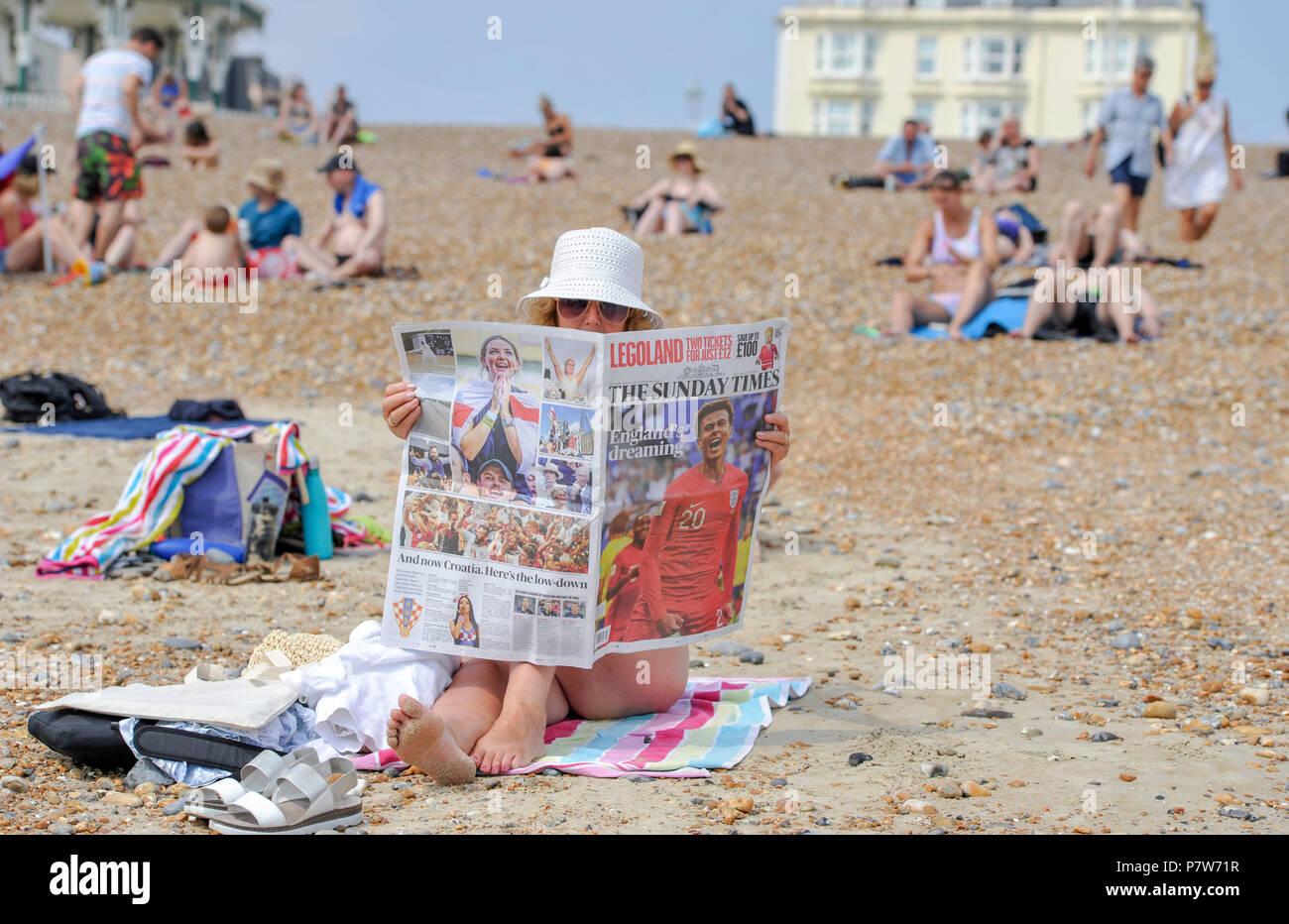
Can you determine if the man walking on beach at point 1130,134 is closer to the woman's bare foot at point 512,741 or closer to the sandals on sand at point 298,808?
the woman's bare foot at point 512,741

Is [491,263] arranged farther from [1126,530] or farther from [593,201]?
[1126,530]

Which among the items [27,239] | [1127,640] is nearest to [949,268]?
[1127,640]

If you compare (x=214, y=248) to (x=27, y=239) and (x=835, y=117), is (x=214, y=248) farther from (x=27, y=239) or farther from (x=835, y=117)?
(x=835, y=117)

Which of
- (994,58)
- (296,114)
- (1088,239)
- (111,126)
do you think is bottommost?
(1088,239)

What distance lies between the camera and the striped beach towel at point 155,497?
5.28 m

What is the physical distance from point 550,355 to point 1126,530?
4.09m

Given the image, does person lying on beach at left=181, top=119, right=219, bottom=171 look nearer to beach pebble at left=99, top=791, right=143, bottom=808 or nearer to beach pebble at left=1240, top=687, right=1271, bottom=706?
beach pebble at left=99, top=791, right=143, bottom=808

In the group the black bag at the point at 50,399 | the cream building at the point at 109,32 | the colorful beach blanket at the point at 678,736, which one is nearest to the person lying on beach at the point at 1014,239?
the black bag at the point at 50,399

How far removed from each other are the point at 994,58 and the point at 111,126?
140ft

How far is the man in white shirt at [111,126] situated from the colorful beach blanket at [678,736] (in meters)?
9.33

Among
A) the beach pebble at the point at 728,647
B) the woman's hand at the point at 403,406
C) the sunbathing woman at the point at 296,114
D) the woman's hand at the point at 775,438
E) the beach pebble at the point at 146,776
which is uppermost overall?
the sunbathing woman at the point at 296,114

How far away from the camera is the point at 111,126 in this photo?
1141 centimetres

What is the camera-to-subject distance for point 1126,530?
6375 millimetres

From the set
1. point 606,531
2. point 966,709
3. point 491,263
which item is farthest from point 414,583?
point 491,263
